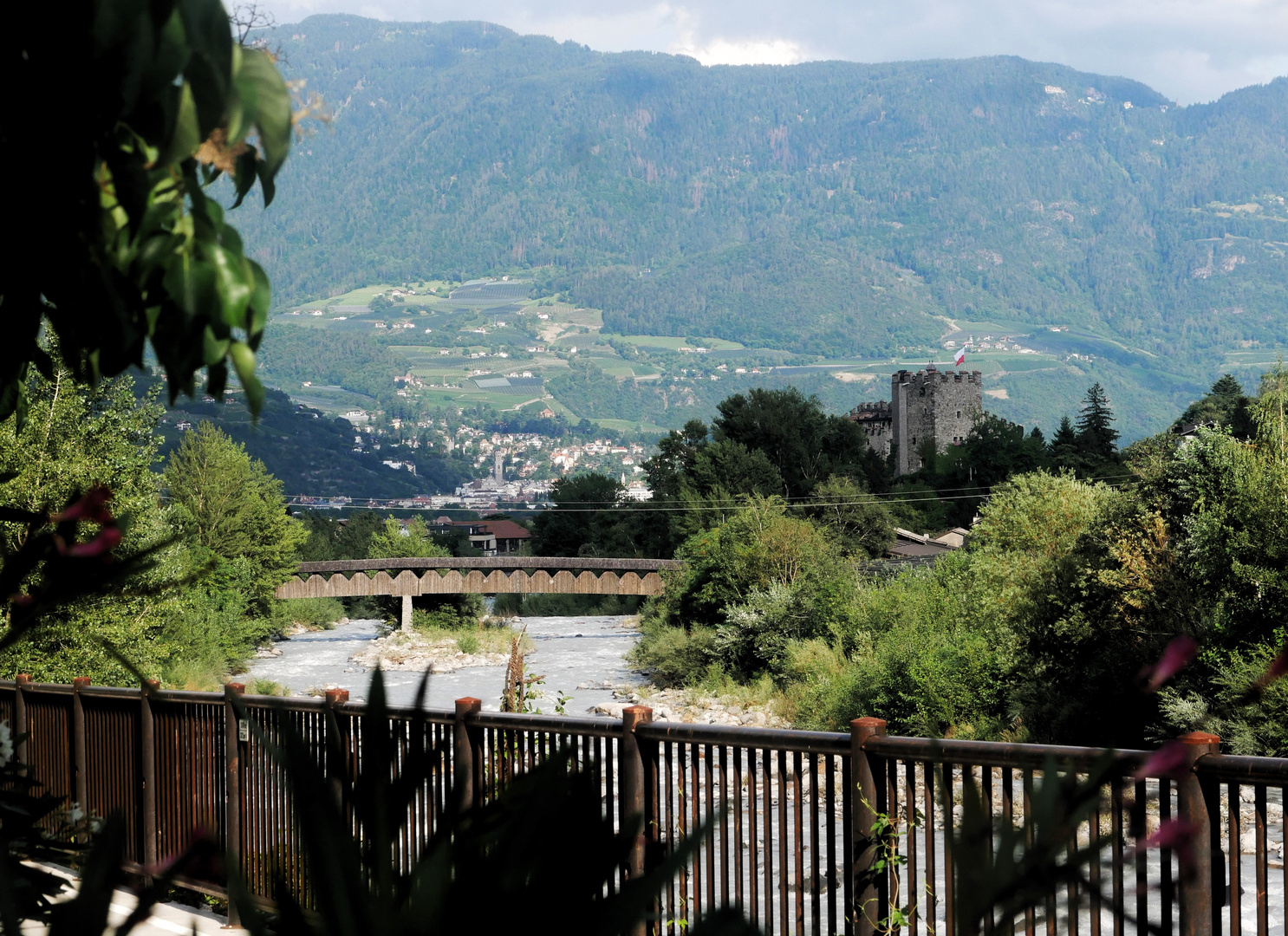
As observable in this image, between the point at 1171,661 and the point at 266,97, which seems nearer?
the point at 1171,661

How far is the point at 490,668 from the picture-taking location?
1825 inches

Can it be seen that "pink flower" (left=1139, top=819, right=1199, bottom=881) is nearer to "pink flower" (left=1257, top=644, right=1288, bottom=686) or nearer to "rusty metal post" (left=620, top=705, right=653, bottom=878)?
"pink flower" (left=1257, top=644, right=1288, bottom=686)

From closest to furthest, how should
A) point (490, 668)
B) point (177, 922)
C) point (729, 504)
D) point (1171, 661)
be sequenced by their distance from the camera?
1. point (1171, 661)
2. point (177, 922)
3. point (490, 668)
4. point (729, 504)

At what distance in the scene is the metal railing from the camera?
1.07m

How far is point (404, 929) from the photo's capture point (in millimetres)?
829

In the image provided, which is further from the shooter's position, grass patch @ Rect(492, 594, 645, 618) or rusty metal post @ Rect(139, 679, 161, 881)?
grass patch @ Rect(492, 594, 645, 618)

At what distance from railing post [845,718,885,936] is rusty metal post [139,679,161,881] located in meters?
4.56

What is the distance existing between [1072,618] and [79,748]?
1640 cm

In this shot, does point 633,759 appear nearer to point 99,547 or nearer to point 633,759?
point 633,759

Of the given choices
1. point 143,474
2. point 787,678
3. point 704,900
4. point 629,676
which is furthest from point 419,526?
point 704,900

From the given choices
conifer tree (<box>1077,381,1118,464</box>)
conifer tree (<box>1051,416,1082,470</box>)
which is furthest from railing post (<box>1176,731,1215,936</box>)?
conifer tree (<box>1077,381,1118,464</box>)

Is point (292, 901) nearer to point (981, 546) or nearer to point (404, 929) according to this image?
point (404, 929)

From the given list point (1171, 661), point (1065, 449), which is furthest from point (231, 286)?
point (1065, 449)

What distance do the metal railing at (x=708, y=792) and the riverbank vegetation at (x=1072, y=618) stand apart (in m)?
7.41
